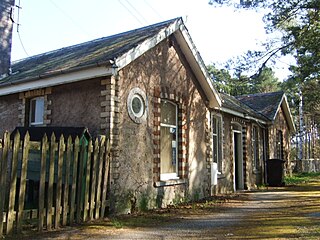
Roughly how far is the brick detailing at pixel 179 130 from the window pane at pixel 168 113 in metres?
0.16

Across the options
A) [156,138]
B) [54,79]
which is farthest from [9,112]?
[156,138]

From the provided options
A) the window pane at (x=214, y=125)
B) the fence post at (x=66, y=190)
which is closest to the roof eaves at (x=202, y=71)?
the window pane at (x=214, y=125)

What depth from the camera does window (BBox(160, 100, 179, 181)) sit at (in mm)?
10315

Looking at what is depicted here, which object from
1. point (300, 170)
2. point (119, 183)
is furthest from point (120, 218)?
point (300, 170)

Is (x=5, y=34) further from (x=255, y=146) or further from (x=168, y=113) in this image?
(x=255, y=146)

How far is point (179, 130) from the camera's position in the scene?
11.0m

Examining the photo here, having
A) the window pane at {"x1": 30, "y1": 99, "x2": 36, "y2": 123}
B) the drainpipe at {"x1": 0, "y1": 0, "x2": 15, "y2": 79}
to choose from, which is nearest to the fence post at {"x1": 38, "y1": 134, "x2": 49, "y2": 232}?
the window pane at {"x1": 30, "y1": 99, "x2": 36, "y2": 123}

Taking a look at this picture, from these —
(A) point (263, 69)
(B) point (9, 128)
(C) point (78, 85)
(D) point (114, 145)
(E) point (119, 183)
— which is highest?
(A) point (263, 69)

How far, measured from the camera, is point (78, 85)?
348 inches

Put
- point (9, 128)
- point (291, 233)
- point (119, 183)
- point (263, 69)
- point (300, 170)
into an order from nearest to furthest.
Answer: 1. point (291, 233)
2. point (119, 183)
3. point (9, 128)
4. point (263, 69)
5. point (300, 170)

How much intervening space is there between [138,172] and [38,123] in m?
3.28

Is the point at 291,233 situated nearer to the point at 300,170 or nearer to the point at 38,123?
the point at 38,123

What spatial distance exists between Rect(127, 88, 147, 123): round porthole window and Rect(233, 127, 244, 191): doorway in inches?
310

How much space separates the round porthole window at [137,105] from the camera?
348 inches
